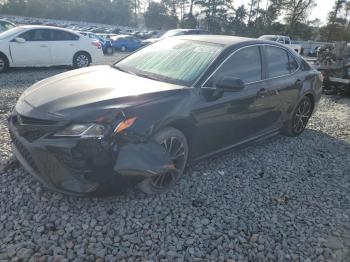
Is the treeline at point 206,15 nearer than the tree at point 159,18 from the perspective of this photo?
Yes

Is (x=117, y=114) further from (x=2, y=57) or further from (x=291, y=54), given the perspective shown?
(x=2, y=57)

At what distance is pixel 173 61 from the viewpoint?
13.9ft

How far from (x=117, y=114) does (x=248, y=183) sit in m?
1.90

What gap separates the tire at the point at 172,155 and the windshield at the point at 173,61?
63 centimetres

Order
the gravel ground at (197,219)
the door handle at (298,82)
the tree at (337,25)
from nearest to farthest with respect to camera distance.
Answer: the gravel ground at (197,219)
the door handle at (298,82)
the tree at (337,25)

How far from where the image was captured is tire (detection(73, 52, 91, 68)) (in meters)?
11.7

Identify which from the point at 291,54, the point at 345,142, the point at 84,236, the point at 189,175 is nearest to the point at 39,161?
the point at 84,236

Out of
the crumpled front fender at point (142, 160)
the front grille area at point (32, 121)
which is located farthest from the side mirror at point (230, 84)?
the front grille area at point (32, 121)

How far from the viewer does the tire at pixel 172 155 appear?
3.48 m

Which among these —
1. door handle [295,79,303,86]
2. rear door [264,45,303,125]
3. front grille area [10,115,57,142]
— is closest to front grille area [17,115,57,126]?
front grille area [10,115,57,142]

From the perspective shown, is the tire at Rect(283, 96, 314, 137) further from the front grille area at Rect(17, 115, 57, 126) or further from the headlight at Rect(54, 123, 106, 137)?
the front grille area at Rect(17, 115, 57, 126)

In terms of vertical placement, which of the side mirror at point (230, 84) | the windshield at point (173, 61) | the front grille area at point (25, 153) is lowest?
the front grille area at point (25, 153)

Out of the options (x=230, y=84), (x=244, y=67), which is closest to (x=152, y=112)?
(x=230, y=84)

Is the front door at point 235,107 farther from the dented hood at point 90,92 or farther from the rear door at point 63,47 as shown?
the rear door at point 63,47
